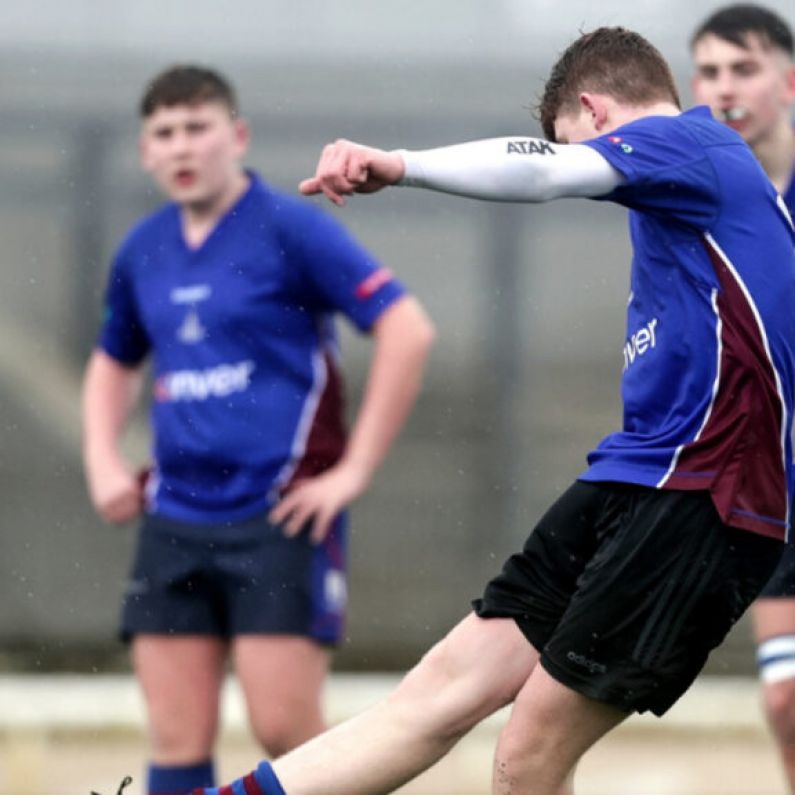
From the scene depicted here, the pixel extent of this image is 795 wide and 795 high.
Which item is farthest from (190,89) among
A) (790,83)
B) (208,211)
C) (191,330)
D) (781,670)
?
(781,670)

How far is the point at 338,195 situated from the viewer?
3.49 metres

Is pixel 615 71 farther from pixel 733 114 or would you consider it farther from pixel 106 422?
pixel 106 422

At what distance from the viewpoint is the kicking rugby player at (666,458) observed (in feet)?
12.6

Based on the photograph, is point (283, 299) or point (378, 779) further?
point (283, 299)

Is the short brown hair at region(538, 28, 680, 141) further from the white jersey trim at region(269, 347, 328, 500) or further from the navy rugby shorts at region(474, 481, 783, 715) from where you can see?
the white jersey trim at region(269, 347, 328, 500)

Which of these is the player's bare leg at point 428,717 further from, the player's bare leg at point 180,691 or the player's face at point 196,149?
the player's face at point 196,149

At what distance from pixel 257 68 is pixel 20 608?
232cm

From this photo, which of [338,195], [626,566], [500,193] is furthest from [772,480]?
[338,195]

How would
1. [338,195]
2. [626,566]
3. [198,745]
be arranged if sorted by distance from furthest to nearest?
[198,745]
[626,566]
[338,195]

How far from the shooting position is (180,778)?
17.4ft

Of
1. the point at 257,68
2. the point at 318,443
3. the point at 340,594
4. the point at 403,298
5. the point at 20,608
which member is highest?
the point at 257,68

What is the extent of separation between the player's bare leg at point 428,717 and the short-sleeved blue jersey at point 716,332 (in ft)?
1.29

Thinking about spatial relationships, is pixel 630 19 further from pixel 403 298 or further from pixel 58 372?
pixel 403 298

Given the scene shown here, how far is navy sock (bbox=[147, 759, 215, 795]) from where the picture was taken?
5.30m
